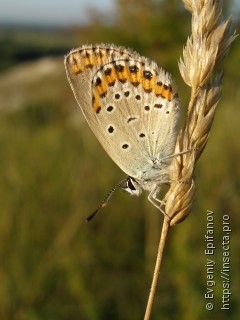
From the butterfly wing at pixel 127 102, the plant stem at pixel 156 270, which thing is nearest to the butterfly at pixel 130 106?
the butterfly wing at pixel 127 102

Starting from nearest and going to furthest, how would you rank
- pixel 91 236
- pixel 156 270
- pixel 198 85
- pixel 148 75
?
A: pixel 156 270
pixel 198 85
pixel 148 75
pixel 91 236

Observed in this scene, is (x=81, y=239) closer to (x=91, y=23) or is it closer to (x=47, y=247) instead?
(x=47, y=247)

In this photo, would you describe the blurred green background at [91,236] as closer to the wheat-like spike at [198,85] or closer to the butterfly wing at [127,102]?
the butterfly wing at [127,102]

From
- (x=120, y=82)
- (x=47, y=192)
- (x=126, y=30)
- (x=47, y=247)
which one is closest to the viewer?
(x=120, y=82)

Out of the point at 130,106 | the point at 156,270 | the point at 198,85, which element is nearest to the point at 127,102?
the point at 130,106

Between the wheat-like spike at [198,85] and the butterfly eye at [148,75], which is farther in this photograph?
the butterfly eye at [148,75]

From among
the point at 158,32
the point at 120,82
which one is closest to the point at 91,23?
the point at 158,32

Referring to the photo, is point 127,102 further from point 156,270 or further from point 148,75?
point 156,270
